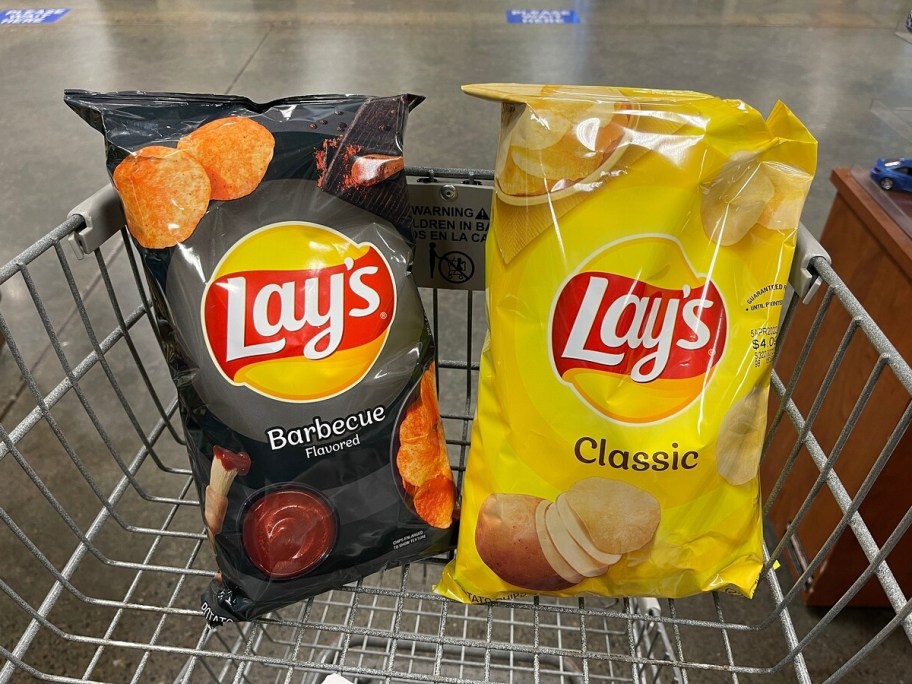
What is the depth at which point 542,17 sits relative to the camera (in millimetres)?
4055

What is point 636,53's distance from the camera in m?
3.47

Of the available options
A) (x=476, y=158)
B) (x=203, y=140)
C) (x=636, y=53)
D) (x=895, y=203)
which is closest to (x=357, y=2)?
(x=636, y=53)

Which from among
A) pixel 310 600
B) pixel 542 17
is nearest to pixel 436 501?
pixel 310 600

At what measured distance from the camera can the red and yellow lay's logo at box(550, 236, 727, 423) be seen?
542 mm

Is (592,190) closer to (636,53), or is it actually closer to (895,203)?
(895,203)

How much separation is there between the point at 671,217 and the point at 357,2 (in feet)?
14.2

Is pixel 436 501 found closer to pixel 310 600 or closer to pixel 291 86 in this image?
pixel 310 600

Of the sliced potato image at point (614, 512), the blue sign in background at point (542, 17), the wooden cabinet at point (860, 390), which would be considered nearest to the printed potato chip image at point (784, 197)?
the sliced potato image at point (614, 512)

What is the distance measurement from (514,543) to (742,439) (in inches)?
8.0

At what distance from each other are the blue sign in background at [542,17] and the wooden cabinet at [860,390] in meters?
3.21

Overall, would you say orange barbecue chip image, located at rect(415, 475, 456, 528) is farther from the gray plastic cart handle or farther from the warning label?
the gray plastic cart handle

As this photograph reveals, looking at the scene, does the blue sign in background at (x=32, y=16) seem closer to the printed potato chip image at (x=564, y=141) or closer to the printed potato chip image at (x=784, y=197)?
the printed potato chip image at (x=564, y=141)

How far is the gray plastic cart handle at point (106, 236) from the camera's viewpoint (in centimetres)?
55

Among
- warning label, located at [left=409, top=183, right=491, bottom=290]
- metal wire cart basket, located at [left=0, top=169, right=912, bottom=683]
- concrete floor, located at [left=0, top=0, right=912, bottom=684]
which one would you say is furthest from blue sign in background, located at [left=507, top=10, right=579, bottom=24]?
warning label, located at [left=409, top=183, right=491, bottom=290]
